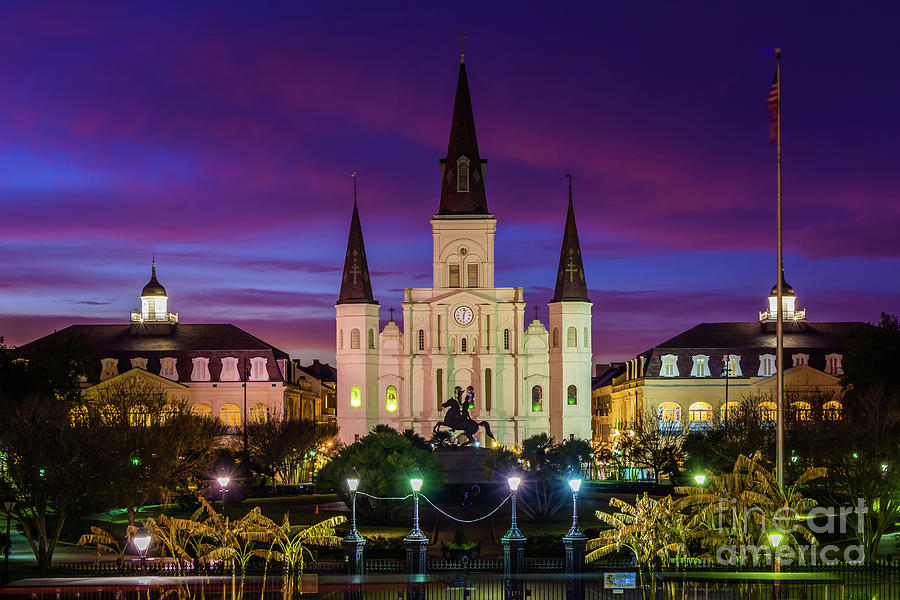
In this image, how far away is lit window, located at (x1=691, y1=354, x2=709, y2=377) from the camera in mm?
123188

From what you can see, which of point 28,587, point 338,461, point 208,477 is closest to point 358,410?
point 208,477

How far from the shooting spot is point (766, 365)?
121938mm

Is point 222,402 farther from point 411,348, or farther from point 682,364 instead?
point 682,364

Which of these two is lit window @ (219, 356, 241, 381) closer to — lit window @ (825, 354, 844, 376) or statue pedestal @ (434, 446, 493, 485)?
statue pedestal @ (434, 446, 493, 485)

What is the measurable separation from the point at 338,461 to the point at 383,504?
15.2 feet

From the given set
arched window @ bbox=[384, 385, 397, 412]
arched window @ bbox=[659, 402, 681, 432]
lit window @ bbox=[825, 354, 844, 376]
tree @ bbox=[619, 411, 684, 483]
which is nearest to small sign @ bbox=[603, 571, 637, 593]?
tree @ bbox=[619, 411, 684, 483]

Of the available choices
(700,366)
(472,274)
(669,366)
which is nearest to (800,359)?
(700,366)

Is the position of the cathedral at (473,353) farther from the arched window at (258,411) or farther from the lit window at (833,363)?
the lit window at (833,363)

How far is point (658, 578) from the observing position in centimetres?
3544

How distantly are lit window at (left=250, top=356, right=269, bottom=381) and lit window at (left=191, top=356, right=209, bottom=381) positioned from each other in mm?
4309

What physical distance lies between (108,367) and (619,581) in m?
98.0

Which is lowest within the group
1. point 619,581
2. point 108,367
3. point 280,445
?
point 619,581

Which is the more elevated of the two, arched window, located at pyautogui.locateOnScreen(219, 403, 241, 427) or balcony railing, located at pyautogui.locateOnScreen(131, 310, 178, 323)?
balcony railing, located at pyautogui.locateOnScreen(131, 310, 178, 323)

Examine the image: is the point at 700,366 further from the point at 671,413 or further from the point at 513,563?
the point at 513,563
